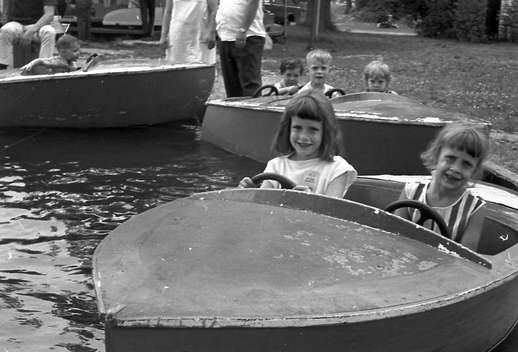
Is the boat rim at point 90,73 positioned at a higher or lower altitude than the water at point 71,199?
higher

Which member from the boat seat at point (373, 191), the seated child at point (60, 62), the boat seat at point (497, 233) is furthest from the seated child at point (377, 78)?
the boat seat at point (497, 233)

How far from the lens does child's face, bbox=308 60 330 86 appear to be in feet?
25.5

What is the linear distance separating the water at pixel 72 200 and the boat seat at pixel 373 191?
3.75 feet

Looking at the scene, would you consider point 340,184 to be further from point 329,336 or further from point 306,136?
point 329,336

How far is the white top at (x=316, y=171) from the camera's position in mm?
4324

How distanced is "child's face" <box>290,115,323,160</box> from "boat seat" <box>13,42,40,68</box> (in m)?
7.23

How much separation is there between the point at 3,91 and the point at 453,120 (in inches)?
184

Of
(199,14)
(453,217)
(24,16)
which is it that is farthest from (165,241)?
(24,16)

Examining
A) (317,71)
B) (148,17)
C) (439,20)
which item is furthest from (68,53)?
(439,20)

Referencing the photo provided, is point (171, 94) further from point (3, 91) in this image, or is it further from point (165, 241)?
point (165, 241)

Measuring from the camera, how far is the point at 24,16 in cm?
1111

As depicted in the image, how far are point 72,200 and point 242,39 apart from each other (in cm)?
290

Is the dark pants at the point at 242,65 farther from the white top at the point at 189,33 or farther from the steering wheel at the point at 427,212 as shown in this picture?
the steering wheel at the point at 427,212

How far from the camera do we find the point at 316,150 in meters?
4.43
